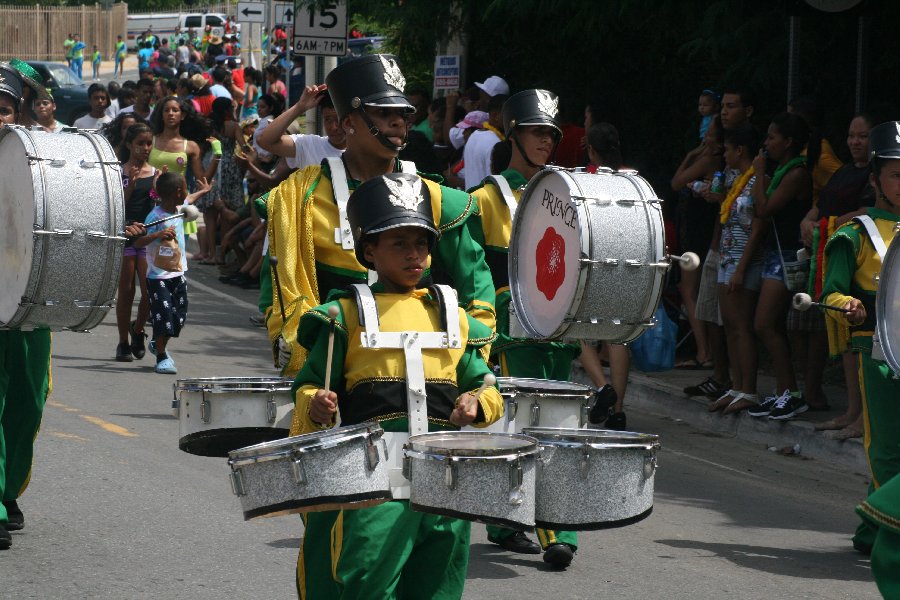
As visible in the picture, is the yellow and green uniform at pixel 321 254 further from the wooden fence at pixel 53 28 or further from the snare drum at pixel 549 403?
the wooden fence at pixel 53 28

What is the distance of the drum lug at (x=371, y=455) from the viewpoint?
404 centimetres

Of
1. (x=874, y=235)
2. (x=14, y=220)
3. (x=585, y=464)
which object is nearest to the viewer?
(x=585, y=464)

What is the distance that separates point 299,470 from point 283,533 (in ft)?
10.7

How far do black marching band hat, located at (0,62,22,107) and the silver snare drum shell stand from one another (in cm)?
369

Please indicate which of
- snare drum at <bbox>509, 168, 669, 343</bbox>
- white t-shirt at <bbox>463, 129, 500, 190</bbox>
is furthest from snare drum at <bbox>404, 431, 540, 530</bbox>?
white t-shirt at <bbox>463, 129, 500, 190</bbox>

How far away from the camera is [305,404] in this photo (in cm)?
440

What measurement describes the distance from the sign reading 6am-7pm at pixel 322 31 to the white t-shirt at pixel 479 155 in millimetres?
5597

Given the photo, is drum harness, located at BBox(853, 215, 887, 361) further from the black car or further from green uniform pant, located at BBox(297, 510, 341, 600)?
the black car

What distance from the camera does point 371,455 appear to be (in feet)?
13.3

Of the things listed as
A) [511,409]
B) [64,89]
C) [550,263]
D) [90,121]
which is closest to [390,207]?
[511,409]

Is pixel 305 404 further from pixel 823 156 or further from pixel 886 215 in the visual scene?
pixel 823 156

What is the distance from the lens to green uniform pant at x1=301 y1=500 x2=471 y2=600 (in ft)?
13.9

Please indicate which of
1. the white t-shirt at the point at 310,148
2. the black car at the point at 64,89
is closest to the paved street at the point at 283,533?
the white t-shirt at the point at 310,148

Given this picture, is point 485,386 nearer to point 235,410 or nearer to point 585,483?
point 585,483
